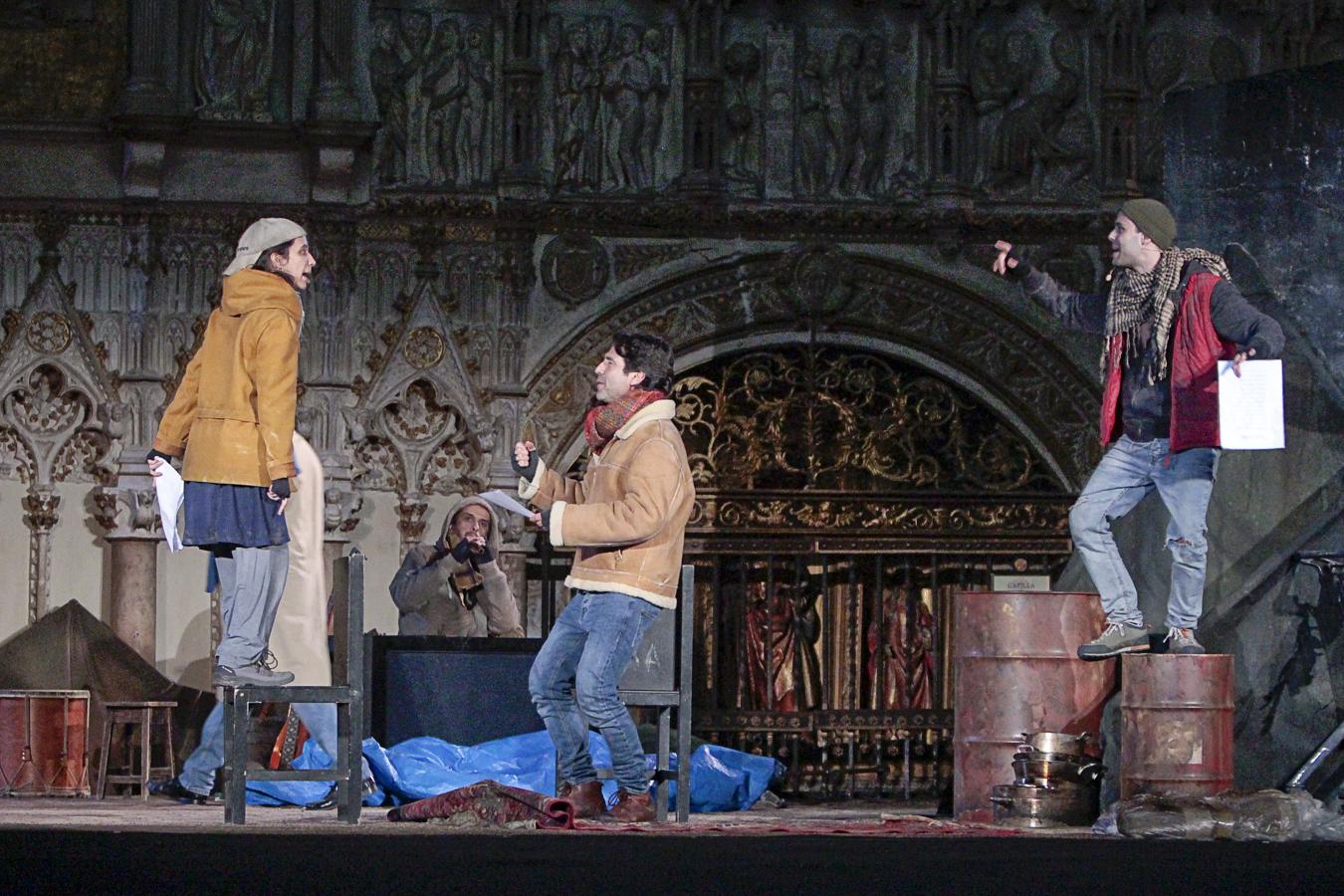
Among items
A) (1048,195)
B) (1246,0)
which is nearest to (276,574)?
(1048,195)

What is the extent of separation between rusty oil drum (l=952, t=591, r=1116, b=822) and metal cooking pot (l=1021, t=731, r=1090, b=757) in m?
0.13

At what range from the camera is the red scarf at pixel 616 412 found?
26.6 feet

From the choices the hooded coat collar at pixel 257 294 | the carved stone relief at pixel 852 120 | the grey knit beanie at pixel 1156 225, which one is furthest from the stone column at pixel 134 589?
the grey knit beanie at pixel 1156 225

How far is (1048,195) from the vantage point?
13672 millimetres

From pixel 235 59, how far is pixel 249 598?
18.0ft

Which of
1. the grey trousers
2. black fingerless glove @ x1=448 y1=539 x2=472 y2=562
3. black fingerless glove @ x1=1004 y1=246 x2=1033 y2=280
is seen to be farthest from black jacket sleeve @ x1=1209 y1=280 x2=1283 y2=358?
black fingerless glove @ x1=448 y1=539 x2=472 y2=562

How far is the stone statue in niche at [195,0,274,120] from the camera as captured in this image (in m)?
13.0

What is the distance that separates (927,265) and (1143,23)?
1687mm

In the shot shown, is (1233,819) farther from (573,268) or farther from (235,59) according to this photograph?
(235,59)

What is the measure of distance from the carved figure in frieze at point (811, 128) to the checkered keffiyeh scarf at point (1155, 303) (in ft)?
16.2

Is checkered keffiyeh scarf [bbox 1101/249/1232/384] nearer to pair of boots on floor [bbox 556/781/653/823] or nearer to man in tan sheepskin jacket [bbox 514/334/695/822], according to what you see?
man in tan sheepskin jacket [bbox 514/334/695/822]

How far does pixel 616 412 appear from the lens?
810 centimetres

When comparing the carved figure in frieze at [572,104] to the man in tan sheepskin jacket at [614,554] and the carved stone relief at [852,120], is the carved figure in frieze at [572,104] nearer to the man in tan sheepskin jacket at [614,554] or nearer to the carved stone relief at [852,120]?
the carved stone relief at [852,120]

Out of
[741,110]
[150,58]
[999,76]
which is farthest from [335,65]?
[999,76]
